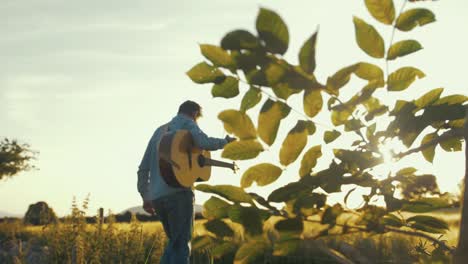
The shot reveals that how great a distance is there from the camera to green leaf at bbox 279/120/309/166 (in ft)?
3.62

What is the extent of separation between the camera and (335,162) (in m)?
1.11

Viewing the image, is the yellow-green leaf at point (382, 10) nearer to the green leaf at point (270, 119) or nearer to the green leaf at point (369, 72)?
the green leaf at point (369, 72)

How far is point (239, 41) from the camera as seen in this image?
0.92m

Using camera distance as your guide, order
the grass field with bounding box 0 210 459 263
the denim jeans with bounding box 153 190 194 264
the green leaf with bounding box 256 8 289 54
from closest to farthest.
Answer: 1. the green leaf with bounding box 256 8 289 54
2. the grass field with bounding box 0 210 459 263
3. the denim jeans with bounding box 153 190 194 264


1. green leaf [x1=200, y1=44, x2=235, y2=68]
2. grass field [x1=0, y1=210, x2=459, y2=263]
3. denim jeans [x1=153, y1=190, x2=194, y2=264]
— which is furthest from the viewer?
denim jeans [x1=153, y1=190, x2=194, y2=264]

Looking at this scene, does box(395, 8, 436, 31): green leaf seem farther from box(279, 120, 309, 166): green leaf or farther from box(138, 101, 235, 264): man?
box(138, 101, 235, 264): man

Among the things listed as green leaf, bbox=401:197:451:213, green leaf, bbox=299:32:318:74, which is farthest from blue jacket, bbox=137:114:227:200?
green leaf, bbox=299:32:318:74

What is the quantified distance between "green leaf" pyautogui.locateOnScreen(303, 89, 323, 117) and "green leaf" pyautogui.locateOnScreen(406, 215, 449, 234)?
0.32m

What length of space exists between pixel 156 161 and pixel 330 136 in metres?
4.73

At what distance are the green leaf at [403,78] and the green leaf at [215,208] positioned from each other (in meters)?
0.35

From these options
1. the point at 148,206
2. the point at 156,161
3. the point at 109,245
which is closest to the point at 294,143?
the point at 156,161

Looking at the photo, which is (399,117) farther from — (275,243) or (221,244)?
(221,244)

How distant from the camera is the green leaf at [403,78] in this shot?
1.11 meters

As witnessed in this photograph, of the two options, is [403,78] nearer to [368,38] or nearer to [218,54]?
[368,38]
